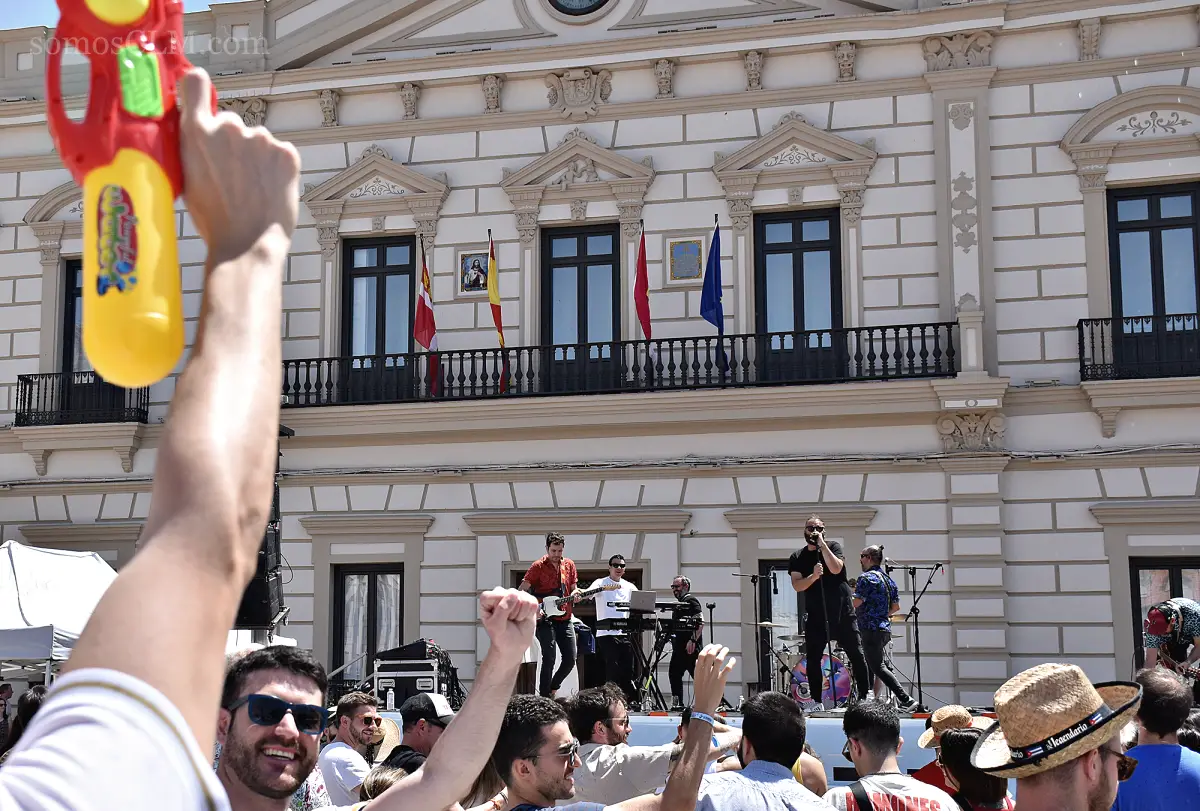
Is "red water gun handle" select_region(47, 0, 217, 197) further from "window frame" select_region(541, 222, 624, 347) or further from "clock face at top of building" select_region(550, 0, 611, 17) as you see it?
"clock face at top of building" select_region(550, 0, 611, 17)

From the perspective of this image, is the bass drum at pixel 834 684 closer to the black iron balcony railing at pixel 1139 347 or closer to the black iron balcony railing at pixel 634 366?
the black iron balcony railing at pixel 634 366

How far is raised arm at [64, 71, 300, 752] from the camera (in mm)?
1042

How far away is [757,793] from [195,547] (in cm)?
423

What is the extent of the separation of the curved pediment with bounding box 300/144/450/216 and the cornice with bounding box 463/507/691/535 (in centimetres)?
464

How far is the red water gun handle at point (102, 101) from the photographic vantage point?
120 centimetres

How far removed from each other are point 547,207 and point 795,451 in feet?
16.5

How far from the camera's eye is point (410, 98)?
2123 centimetres

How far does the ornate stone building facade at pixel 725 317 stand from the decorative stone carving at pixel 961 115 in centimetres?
5

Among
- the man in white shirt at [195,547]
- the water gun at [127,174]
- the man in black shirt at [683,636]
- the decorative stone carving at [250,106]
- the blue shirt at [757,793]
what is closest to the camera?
the man in white shirt at [195,547]

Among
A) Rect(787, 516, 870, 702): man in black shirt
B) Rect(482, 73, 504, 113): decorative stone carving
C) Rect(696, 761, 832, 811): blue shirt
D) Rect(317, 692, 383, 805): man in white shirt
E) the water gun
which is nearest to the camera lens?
the water gun

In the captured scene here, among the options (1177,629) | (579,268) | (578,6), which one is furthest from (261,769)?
(578,6)

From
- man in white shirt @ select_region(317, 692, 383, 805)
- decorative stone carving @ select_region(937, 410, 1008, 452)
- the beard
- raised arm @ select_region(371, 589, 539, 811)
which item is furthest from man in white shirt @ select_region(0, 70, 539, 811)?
decorative stone carving @ select_region(937, 410, 1008, 452)

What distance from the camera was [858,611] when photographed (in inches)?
552

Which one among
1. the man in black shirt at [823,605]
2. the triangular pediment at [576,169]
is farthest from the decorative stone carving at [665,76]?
the man in black shirt at [823,605]
